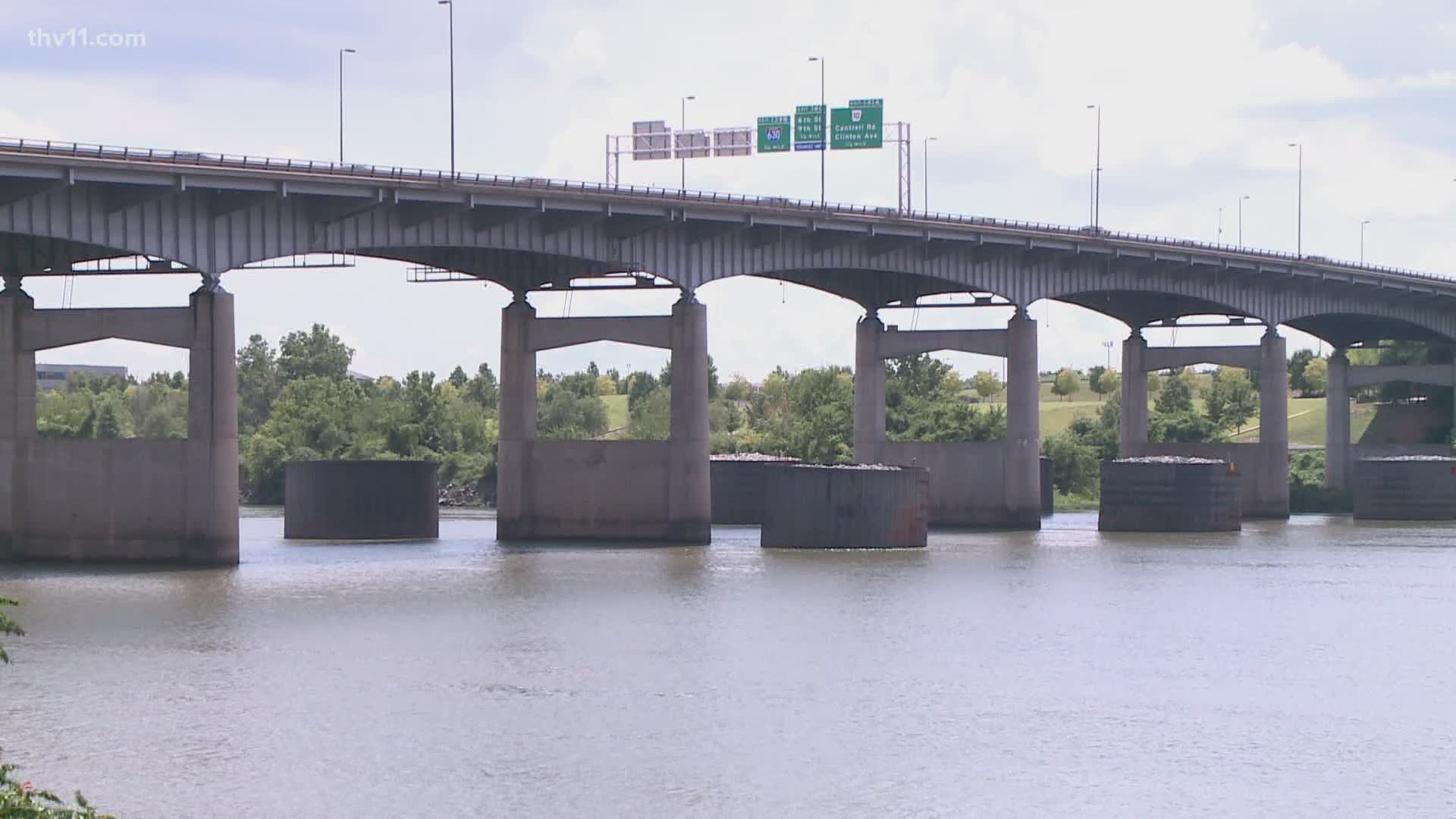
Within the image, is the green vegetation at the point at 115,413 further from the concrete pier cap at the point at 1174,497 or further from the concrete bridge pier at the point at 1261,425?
the concrete pier cap at the point at 1174,497

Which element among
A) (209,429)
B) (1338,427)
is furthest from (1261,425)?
(209,429)

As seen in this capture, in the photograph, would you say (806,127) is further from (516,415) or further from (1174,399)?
(1174,399)

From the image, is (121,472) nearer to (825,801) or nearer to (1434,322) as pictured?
(825,801)

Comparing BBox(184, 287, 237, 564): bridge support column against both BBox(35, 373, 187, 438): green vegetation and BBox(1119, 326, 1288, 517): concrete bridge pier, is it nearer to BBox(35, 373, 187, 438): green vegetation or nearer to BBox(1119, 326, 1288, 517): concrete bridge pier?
BBox(1119, 326, 1288, 517): concrete bridge pier

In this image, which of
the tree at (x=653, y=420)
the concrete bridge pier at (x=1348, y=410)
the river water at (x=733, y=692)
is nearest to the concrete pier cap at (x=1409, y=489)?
the concrete bridge pier at (x=1348, y=410)

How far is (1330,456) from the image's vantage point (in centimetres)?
13100

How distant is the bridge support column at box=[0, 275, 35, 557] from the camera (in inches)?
2584

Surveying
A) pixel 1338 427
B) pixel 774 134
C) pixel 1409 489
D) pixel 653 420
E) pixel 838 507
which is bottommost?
pixel 1409 489

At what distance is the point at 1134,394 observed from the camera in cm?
11444

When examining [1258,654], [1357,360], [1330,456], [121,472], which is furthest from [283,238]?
[1357,360]

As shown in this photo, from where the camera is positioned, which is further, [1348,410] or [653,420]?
[653,420]

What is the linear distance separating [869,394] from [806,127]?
1301 cm

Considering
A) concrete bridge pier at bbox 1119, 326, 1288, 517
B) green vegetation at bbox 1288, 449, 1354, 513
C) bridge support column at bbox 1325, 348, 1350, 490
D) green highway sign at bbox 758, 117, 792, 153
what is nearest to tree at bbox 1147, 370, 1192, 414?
bridge support column at bbox 1325, 348, 1350, 490

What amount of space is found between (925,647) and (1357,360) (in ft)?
432
